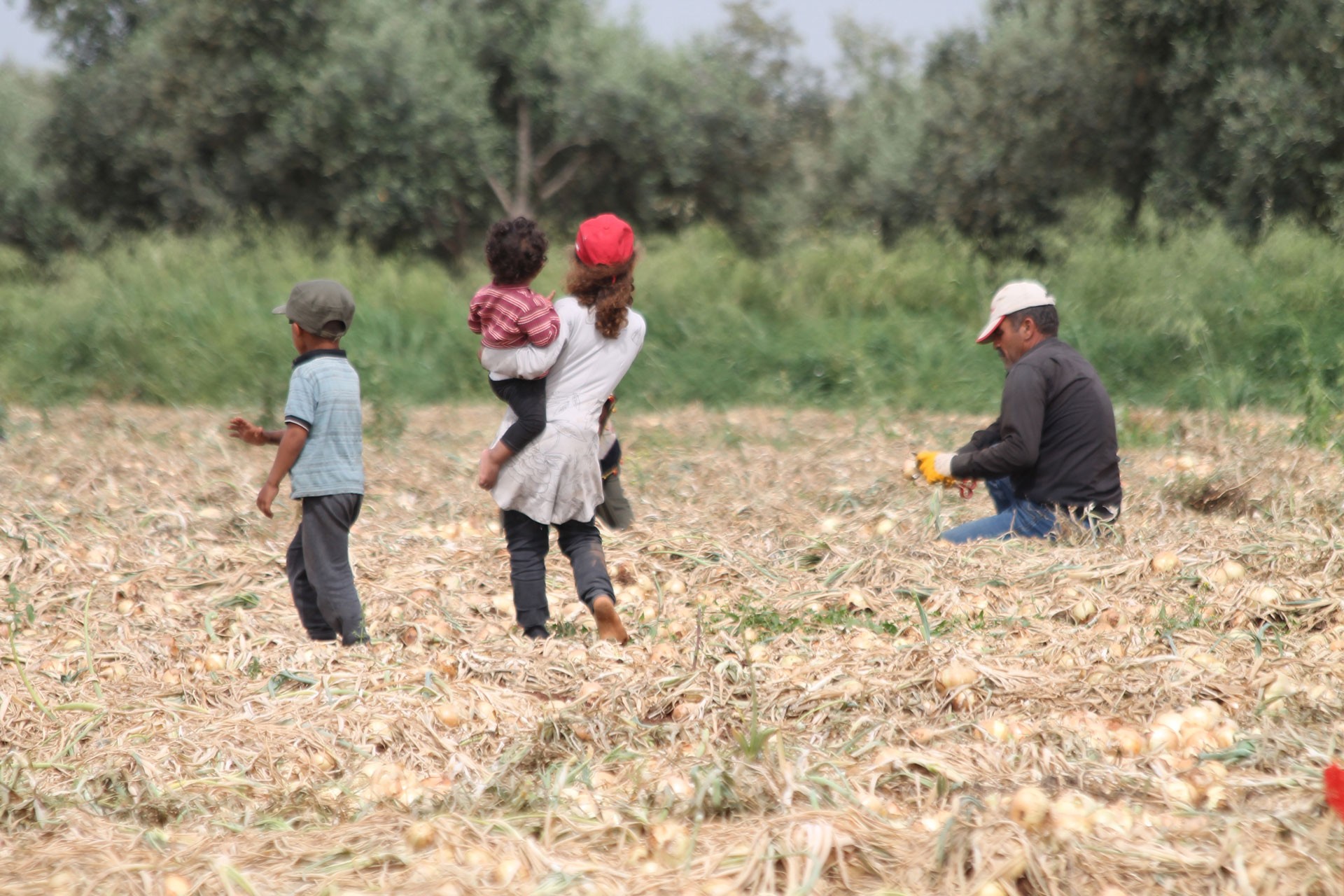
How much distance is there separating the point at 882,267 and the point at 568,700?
11374mm

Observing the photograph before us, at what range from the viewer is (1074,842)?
2297 mm

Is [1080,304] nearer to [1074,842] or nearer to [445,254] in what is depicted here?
[1074,842]

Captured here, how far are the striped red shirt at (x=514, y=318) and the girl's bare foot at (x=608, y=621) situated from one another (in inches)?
32.9

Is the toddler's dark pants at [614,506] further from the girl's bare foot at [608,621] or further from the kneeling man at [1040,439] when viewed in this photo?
the kneeling man at [1040,439]

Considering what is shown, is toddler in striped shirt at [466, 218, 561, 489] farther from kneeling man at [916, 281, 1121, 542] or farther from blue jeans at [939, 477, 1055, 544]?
blue jeans at [939, 477, 1055, 544]

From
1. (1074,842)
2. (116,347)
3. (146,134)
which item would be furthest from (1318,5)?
(146,134)

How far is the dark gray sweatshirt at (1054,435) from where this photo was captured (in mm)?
4789

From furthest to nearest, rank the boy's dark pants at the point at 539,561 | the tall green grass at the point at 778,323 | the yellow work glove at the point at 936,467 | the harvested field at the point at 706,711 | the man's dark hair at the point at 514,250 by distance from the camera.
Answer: the tall green grass at the point at 778,323
the yellow work glove at the point at 936,467
the boy's dark pants at the point at 539,561
the man's dark hair at the point at 514,250
the harvested field at the point at 706,711

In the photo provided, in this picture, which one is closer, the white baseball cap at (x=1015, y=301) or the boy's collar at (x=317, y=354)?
the boy's collar at (x=317, y=354)

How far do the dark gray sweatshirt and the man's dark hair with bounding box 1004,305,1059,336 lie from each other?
5 centimetres

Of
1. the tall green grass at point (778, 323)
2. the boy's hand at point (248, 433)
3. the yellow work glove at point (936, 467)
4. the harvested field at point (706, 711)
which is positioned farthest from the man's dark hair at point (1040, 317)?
the tall green grass at point (778, 323)

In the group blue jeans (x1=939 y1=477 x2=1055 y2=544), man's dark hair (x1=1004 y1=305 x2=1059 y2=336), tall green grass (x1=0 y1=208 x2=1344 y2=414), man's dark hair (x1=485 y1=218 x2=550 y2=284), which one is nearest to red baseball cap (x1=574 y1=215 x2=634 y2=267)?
man's dark hair (x1=485 y1=218 x2=550 y2=284)

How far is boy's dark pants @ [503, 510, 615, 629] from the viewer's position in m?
4.09

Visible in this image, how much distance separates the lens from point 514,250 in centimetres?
382
